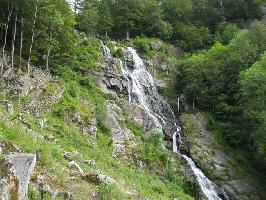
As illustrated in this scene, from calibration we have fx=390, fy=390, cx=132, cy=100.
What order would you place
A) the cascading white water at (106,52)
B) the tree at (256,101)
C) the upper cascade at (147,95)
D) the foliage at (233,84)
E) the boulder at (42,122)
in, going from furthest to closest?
the cascading white water at (106,52)
the upper cascade at (147,95)
the foliage at (233,84)
the tree at (256,101)
the boulder at (42,122)

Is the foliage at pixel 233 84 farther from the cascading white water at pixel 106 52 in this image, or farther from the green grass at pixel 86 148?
the cascading white water at pixel 106 52

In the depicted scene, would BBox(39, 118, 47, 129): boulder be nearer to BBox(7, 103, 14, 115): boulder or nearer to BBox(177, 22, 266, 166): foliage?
BBox(7, 103, 14, 115): boulder

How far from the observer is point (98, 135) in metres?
31.6

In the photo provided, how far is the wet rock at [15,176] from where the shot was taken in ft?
38.0

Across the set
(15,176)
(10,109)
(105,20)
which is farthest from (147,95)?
(15,176)

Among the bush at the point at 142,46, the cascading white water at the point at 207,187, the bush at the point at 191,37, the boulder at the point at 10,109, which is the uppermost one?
the bush at the point at 191,37

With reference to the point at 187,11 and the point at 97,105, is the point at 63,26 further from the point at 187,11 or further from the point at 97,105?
the point at 187,11

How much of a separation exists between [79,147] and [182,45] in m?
36.3

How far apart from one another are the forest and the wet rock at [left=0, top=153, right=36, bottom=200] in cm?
1944

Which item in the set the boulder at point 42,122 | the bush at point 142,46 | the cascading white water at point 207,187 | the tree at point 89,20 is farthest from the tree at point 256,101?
the tree at point 89,20

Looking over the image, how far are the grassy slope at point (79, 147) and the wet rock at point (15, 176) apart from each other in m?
1.47

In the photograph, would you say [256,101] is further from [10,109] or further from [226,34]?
[226,34]

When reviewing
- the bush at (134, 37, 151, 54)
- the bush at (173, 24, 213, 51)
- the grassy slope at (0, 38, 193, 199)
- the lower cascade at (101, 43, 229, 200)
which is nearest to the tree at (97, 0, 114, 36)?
the bush at (134, 37, 151, 54)

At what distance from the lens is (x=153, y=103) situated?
139ft
